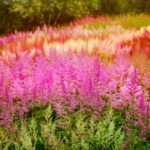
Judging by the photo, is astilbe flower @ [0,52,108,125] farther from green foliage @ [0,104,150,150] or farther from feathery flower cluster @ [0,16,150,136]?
green foliage @ [0,104,150,150]

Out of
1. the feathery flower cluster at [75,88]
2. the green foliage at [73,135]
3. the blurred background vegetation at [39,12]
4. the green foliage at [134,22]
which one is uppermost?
the feathery flower cluster at [75,88]

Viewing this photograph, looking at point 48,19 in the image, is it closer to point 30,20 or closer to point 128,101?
point 30,20

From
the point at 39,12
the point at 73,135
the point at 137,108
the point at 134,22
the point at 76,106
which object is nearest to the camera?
the point at 73,135

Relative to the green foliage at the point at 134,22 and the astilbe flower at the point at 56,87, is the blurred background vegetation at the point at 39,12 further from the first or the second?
the astilbe flower at the point at 56,87

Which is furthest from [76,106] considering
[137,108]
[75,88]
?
[137,108]

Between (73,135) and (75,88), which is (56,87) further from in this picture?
(73,135)

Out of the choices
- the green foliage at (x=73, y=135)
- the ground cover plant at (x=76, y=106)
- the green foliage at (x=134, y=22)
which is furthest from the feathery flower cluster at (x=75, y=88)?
the green foliage at (x=134, y=22)

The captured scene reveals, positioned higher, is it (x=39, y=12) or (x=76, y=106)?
(x=76, y=106)

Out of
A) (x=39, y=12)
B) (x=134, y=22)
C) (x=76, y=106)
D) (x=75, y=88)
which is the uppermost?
(x=75, y=88)

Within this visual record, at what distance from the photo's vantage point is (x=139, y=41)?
8016 millimetres

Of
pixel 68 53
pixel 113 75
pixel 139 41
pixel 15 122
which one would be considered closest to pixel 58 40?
pixel 139 41

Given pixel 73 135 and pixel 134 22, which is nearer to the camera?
pixel 73 135

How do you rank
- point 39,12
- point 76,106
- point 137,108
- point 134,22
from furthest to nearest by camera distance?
point 39,12 → point 134,22 → point 76,106 → point 137,108

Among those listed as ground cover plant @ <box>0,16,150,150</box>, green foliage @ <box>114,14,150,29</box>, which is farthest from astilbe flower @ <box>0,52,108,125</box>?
green foliage @ <box>114,14,150,29</box>
